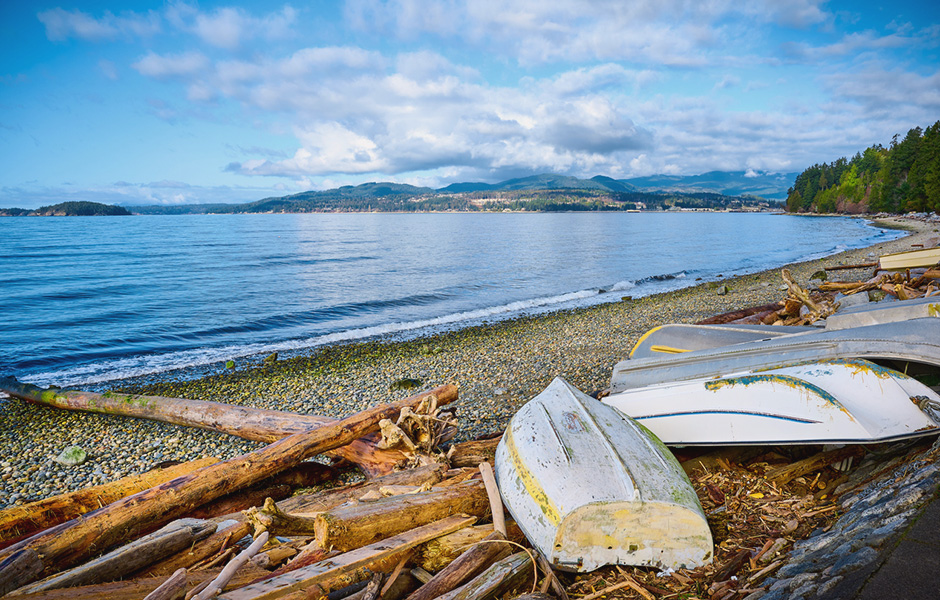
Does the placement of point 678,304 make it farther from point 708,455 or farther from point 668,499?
point 668,499

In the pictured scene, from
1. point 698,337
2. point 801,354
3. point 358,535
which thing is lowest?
point 358,535

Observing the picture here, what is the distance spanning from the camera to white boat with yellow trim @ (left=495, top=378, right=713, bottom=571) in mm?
3268

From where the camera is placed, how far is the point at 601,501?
3.29 metres

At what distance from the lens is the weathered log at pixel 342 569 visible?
2.76 m

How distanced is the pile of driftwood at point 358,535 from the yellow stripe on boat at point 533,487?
0.32 meters

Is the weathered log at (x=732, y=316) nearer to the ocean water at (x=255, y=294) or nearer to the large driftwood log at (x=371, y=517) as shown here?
the large driftwood log at (x=371, y=517)

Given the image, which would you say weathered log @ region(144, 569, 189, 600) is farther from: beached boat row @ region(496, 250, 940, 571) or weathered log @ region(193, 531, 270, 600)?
beached boat row @ region(496, 250, 940, 571)

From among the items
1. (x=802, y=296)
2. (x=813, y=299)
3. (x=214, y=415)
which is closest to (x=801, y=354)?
(x=802, y=296)

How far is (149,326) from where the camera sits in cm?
1748

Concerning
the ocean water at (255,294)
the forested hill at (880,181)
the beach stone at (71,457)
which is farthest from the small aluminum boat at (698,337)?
the forested hill at (880,181)

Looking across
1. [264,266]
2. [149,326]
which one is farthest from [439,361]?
[264,266]

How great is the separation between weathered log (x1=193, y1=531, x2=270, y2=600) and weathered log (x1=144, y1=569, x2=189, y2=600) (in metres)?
0.12

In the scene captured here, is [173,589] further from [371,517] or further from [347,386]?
[347,386]

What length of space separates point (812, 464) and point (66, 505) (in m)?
7.20
